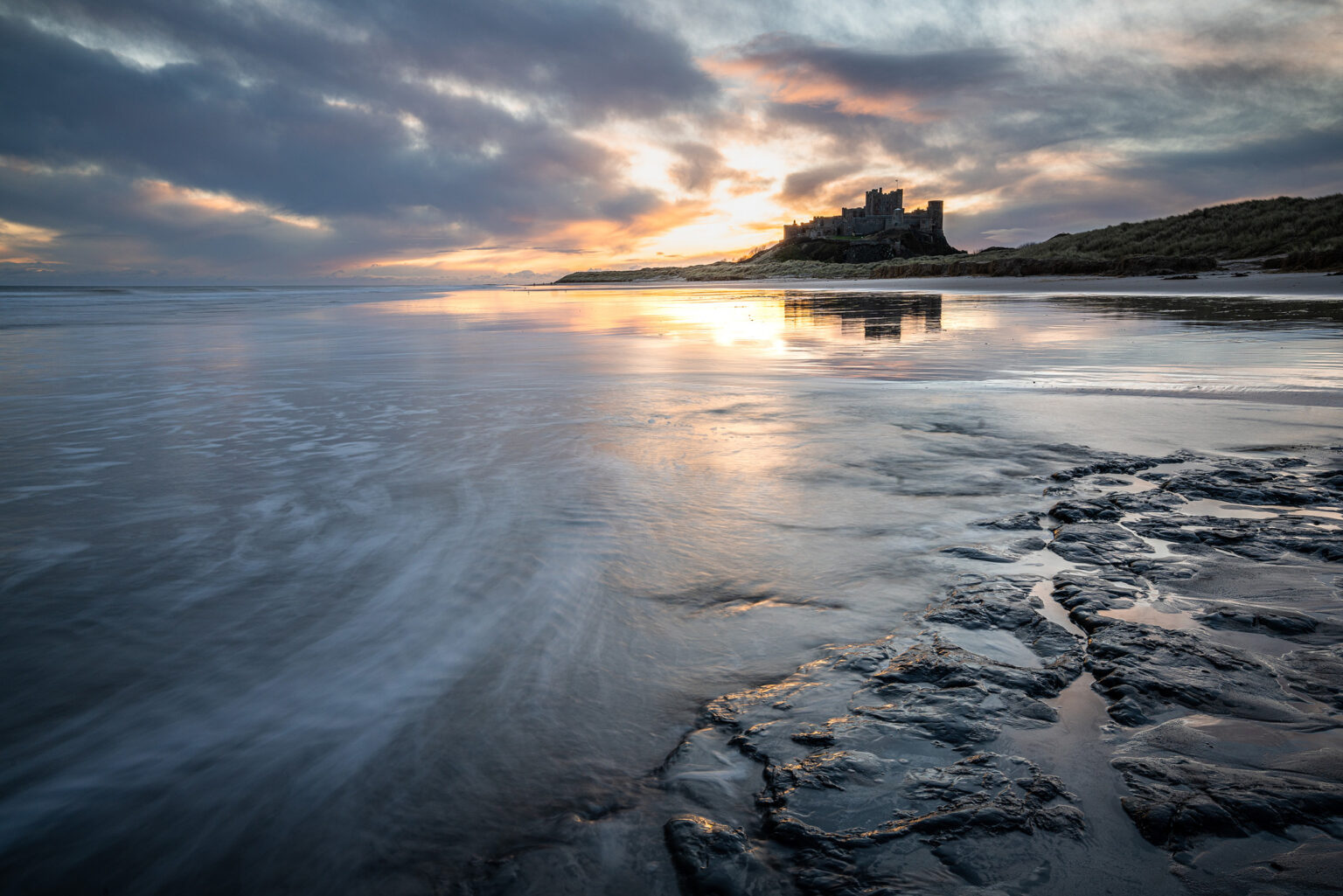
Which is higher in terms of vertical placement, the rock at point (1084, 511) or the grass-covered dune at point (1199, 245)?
the grass-covered dune at point (1199, 245)

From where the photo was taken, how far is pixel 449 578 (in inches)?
104

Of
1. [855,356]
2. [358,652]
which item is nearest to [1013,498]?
[358,652]

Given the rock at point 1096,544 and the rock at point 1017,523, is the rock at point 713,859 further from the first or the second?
the rock at point 1017,523

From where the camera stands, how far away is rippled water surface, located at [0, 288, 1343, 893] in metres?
1.49

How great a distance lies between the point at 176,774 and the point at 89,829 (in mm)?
178

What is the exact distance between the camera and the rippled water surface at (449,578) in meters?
1.49

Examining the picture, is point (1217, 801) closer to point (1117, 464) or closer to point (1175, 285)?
point (1117, 464)

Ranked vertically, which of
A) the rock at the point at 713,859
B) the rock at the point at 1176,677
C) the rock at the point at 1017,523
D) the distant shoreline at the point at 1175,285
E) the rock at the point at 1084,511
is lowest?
the rock at the point at 713,859

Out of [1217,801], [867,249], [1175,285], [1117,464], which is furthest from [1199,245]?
[867,249]

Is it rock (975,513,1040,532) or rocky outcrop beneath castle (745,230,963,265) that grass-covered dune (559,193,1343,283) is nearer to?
rock (975,513,1040,532)

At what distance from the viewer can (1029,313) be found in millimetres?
14406

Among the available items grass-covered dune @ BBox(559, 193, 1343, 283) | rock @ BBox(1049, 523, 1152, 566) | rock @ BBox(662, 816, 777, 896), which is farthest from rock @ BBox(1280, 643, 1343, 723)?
grass-covered dune @ BBox(559, 193, 1343, 283)

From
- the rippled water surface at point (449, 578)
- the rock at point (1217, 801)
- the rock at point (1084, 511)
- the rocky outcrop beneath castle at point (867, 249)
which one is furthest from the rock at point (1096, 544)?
the rocky outcrop beneath castle at point (867, 249)

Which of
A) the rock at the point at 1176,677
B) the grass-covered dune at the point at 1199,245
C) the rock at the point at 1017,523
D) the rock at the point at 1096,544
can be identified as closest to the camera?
the rock at the point at 1176,677
